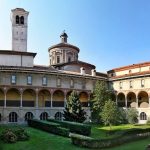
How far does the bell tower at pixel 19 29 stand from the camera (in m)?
71.2

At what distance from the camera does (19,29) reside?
236 feet

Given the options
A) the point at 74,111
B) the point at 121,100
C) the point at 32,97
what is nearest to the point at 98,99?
the point at 74,111

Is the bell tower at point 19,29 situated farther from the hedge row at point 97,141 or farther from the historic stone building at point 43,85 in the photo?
the hedge row at point 97,141

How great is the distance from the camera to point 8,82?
55.3 metres

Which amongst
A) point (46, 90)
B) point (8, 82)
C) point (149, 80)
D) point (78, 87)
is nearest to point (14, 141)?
point (8, 82)

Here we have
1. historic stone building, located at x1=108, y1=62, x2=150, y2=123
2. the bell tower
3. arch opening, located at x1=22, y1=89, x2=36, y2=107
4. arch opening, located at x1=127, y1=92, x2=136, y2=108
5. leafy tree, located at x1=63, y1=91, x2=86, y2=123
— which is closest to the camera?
leafy tree, located at x1=63, y1=91, x2=86, y2=123

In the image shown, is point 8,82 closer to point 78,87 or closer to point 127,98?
point 78,87

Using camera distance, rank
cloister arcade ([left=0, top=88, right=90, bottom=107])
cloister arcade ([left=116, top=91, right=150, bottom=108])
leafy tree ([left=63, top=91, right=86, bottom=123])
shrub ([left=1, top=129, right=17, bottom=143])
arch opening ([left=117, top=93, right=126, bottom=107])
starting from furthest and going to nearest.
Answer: arch opening ([left=117, top=93, right=126, bottom=107]), cloister arcade ([left=116, top=91, right=150, bottom=108]), cloister arcade ([left=0, top=88, right=90, bottom=107]), leafy tree ([left=63, top=91, right=86, bottom=123]), shrub ([left=1, top=129, right=17, bottom=143])

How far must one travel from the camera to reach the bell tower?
2802 inches

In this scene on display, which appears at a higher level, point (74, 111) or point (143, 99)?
point (143, 99)

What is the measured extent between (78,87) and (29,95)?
403 inches

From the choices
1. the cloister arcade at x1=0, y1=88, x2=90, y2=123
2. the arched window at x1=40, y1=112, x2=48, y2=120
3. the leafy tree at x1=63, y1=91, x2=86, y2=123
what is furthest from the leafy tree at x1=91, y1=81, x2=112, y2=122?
the arched window at x1=40, y1=112, x2=48, y2=120

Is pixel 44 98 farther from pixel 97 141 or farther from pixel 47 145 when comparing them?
pixel 97 141

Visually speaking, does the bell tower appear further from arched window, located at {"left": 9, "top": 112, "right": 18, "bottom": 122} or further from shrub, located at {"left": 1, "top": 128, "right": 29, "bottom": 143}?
shrub, located at {"left": 1, "top": 128, "right": 29, "bottom": 143}
